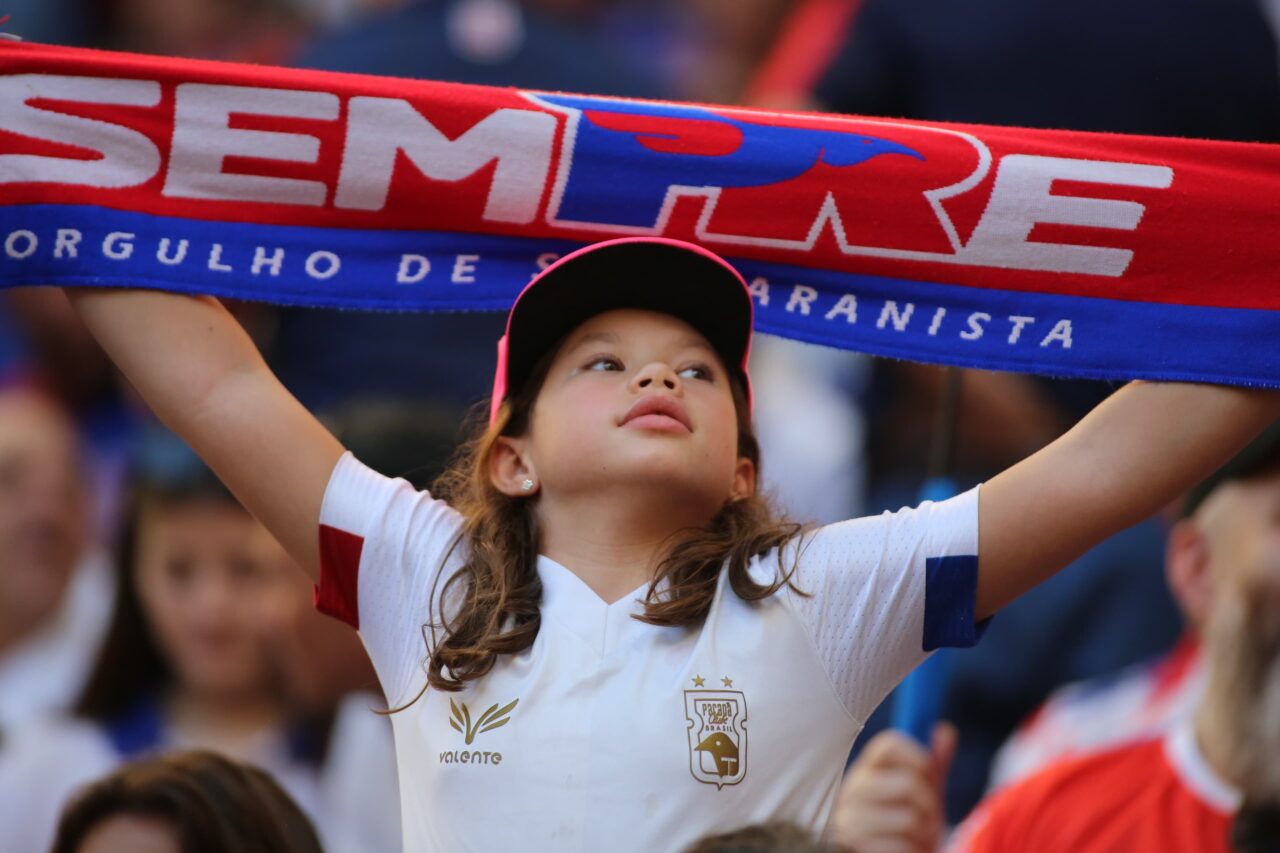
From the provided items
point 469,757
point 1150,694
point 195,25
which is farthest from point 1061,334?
point 195,25


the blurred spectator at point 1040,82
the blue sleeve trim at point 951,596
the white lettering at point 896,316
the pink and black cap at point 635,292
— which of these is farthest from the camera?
the blurred spectator at point 1040,82

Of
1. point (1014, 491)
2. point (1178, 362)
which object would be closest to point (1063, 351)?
point (1178, 362)

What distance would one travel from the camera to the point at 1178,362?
2.85m

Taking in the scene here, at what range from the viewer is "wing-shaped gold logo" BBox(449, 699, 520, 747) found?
102 inches

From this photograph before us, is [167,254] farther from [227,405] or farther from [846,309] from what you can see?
[846,309]

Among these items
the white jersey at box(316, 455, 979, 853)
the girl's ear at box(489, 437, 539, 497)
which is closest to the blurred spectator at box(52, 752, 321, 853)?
the white jersey at box(316, 455, 979, 853)

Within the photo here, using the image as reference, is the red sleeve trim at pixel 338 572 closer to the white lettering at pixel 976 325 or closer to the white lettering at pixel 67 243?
the white lettering at pixel 67 243

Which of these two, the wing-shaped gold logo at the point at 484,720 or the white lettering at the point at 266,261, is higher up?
the white lettering at the point at 266,261

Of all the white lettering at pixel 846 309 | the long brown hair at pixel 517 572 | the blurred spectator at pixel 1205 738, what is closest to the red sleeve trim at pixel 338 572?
the long brown hair at pixel 517 572

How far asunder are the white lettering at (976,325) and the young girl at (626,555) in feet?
0.96

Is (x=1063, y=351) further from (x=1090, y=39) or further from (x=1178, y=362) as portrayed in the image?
(x=1090, y=39)

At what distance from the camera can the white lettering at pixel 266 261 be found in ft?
9.89

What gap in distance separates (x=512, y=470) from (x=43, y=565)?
2904 millimetres

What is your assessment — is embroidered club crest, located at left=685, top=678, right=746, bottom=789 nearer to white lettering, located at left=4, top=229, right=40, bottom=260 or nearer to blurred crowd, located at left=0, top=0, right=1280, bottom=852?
blurred crowd, located at left=0, top=0, right=1280, bottom=852
